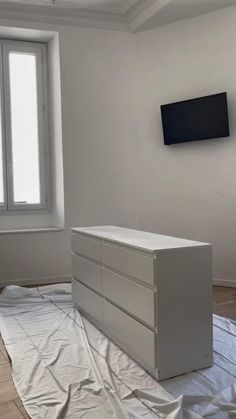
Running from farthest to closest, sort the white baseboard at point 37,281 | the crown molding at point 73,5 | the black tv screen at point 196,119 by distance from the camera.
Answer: the white baseboard at point 37,281 < the crown molding at point 73,5 < the black tv screen at point 196,119

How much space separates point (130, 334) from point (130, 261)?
1.55 feet

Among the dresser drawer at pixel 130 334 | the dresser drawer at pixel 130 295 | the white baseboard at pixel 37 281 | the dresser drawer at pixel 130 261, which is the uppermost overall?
the dresser drawer at pixel 130 261

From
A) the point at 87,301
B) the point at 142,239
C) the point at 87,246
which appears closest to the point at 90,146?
the point at 87,246

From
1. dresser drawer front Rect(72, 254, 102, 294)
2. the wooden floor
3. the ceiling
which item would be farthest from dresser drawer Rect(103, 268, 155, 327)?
the ceiling

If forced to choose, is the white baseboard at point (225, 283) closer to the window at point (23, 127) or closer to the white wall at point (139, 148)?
the white wall at point (139, 148)

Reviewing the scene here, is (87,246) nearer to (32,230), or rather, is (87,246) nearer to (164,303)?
(164,303)

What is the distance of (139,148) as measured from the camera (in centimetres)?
498

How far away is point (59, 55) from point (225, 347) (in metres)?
3.70

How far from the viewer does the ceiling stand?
418 centimetres

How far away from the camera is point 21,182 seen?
4.84 metres

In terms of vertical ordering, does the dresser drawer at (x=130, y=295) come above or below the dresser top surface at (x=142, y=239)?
below

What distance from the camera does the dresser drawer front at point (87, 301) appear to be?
298 cm

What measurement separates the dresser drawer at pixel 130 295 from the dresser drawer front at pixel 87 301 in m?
0.19

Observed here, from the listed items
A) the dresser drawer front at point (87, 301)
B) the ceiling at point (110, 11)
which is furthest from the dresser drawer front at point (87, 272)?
Result: the ceiling at point (110, 11)
